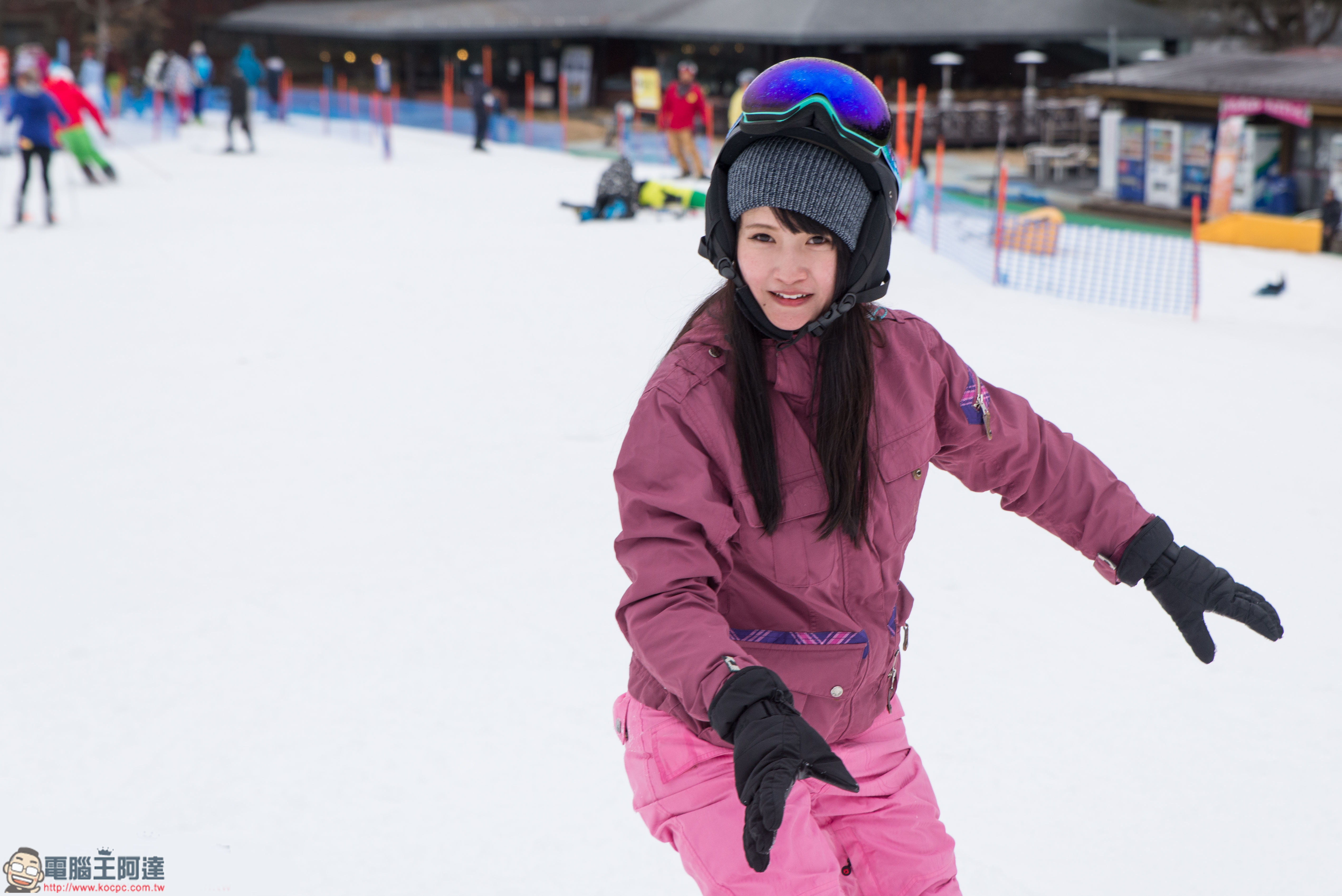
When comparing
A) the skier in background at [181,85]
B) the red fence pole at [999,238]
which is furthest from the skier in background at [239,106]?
the red fence pole at [999,238]

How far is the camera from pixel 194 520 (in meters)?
5.09

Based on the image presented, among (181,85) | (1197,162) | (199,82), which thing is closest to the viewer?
(1197,162)

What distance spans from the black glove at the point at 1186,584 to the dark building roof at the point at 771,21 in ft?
88.7

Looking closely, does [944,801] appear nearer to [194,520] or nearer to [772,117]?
[772,117]

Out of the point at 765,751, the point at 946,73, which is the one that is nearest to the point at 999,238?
the point at 765,751

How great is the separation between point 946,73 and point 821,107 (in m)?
29.6

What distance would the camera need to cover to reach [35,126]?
1247 cm

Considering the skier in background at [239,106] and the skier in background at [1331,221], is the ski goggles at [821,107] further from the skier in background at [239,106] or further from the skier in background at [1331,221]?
the skier in background at [239,106]

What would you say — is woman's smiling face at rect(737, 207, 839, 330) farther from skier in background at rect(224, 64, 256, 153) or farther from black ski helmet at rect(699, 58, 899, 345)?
skier in background at rect(224, 64, 256, 153)

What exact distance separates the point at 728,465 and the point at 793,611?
0.87 ft

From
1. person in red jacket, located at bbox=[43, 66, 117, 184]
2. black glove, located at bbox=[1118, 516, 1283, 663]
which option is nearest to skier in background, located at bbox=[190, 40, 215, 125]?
person in red jacket, located at bbox=[43, 66, 117, 184]

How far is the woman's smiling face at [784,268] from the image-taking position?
5.91ft

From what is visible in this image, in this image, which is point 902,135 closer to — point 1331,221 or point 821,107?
point 1331,221

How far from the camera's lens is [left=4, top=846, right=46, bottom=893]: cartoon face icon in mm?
2818
